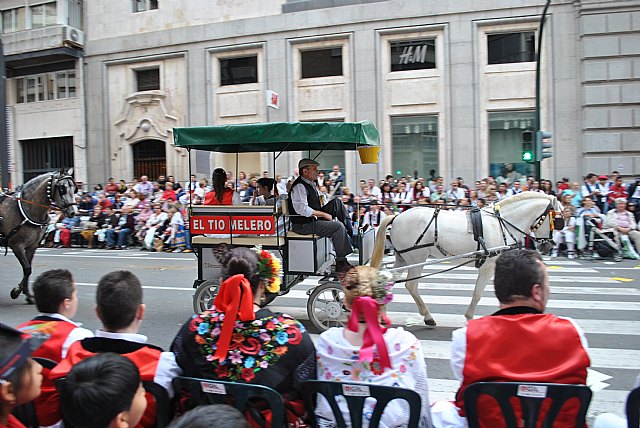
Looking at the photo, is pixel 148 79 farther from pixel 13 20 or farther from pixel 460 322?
pixel 460 322

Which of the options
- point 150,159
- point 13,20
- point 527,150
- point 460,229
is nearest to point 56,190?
point 460,229

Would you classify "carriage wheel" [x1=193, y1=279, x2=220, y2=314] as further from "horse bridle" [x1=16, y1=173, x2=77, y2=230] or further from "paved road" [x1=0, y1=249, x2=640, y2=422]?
"horse bridle" [x1=16, y1=173, x2=77, y2=230]

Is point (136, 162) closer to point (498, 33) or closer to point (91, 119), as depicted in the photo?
point (91, 119)

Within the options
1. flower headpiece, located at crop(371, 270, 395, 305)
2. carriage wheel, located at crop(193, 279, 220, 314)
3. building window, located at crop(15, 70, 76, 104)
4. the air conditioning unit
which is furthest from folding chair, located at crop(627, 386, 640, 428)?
building window, located at crop(15, 70, 76, 104)

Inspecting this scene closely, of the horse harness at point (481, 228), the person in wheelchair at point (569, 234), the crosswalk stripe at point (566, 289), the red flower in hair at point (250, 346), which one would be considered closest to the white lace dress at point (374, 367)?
the red flower in hair at point (250, 346)

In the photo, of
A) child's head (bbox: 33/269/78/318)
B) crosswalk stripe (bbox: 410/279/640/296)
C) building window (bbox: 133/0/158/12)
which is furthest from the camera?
building window (bbox: 133/0/158/12)

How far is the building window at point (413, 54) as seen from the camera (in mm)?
20656

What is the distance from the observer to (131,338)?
10.1ft

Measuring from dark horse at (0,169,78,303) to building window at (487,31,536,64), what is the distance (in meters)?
15.9

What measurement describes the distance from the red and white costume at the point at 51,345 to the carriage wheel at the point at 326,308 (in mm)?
3986

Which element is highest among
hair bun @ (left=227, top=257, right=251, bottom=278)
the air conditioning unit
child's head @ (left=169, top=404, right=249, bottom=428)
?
the air conditioning unit

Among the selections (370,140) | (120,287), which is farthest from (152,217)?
(120,287)

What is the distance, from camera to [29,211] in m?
9.24

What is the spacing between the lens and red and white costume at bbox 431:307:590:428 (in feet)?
8.79
